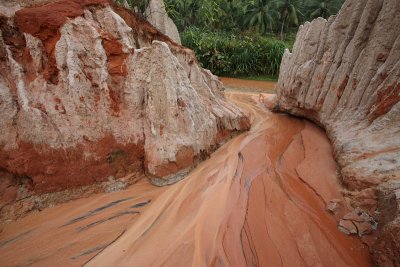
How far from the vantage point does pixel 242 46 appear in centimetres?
1673

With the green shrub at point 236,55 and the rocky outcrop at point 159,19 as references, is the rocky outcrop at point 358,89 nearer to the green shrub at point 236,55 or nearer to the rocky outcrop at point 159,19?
the rocky outcrop at point 159,19

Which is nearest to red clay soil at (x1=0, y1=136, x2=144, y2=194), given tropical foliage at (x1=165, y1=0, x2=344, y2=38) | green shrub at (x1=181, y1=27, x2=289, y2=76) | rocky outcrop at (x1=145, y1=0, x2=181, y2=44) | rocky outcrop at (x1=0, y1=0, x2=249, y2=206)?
rocky outcrop at (x1=0, y1=0, x2=249, y2=206)

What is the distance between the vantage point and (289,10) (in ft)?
93.7

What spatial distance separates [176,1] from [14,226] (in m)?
23.7

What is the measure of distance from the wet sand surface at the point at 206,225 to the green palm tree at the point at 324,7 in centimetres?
3046

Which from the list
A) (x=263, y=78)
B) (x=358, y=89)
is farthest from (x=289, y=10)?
(x=358, y=89)

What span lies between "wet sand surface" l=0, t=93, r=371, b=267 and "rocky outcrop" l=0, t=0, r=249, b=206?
34cm

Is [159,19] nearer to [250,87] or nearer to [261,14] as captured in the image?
[250,87]

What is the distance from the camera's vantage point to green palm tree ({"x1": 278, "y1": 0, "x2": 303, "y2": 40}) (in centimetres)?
2780

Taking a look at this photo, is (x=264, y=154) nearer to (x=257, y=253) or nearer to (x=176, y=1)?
(x=257, y=253)

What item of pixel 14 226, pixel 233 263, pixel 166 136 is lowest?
pixel 14 226

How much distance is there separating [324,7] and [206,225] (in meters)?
32.2

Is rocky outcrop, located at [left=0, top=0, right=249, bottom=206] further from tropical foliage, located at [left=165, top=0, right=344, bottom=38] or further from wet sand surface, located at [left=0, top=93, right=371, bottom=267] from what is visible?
tropical foliage, located at [left=165, top=0, right=344, bottom=38]

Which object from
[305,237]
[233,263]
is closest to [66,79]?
[233,263]
